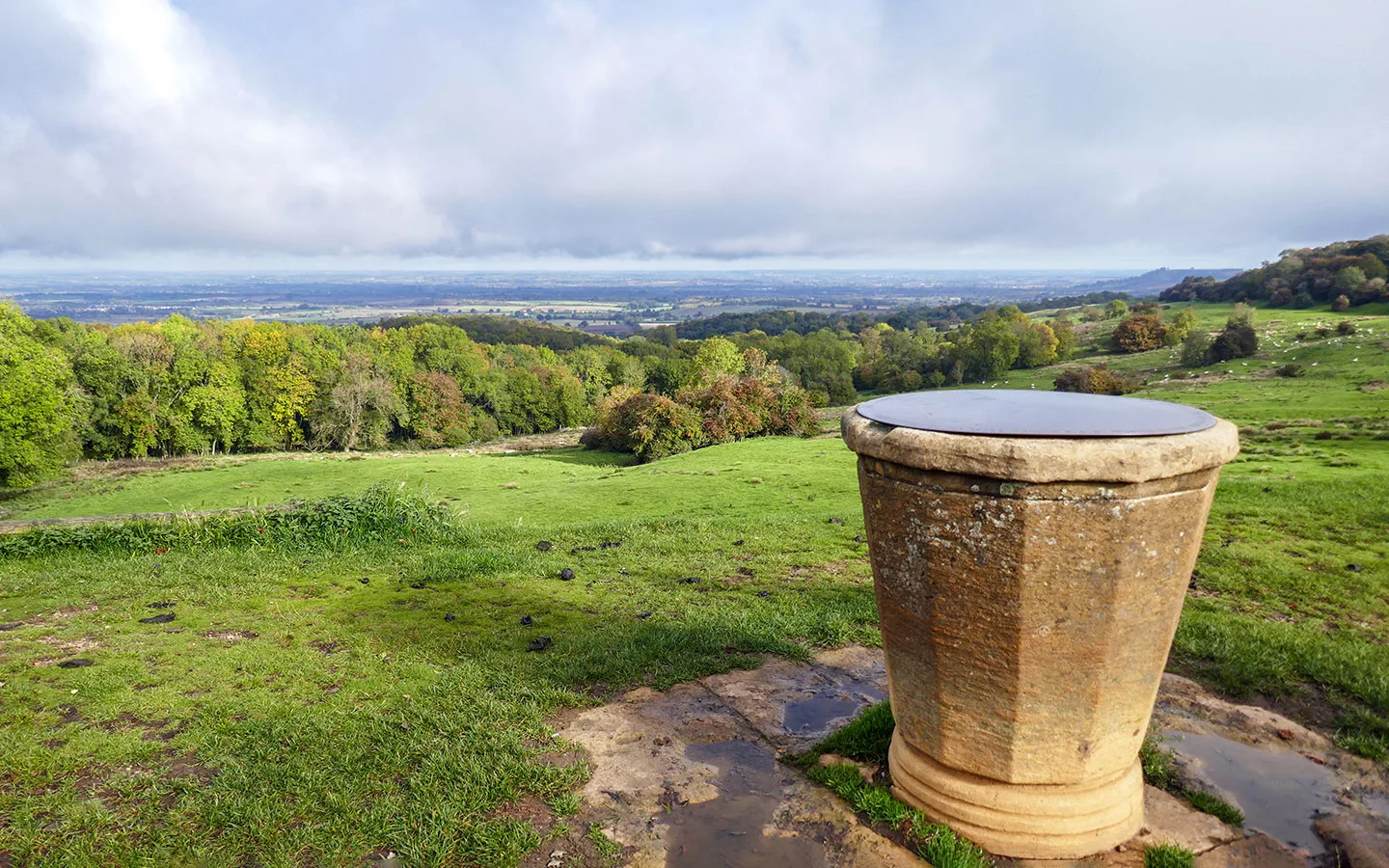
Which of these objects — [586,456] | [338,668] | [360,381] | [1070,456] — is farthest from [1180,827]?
[360,381]

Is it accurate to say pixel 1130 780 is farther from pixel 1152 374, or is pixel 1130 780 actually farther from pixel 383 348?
pixel 383 348

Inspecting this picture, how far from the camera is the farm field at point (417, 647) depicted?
16.8 ft

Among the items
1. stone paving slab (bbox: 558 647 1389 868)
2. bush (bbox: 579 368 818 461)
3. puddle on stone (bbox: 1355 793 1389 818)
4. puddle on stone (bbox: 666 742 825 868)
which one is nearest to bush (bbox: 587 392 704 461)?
bush (bbox: 579 368 818 461)

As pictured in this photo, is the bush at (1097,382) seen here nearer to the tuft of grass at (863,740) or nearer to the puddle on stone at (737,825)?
the tuft of grass at (863,740)

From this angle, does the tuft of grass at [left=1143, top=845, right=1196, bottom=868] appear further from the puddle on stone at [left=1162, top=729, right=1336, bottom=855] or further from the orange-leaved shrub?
the orange-leaved shrub

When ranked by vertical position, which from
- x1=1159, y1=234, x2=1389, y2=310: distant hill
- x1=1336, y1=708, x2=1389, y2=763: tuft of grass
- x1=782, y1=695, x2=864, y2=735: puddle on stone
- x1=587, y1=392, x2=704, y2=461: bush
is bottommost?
x1=587, y1=392, x2=704, y2=461: bush

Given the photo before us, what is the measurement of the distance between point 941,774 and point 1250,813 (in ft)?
7.48

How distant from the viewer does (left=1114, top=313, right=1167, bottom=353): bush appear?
79.6 meters

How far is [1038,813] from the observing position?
4945 mm

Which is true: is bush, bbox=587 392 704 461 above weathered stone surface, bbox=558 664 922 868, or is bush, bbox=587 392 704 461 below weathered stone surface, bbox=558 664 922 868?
below

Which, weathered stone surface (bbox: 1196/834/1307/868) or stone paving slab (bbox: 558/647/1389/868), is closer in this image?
weathered stone surface (bbox: 1196/834/1307/868)

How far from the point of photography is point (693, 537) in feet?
46.9

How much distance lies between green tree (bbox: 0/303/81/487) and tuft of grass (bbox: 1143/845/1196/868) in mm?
42751

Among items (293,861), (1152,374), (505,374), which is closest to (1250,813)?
(293,861)
